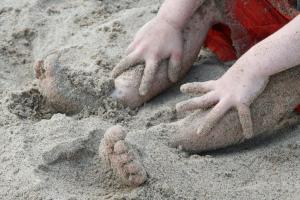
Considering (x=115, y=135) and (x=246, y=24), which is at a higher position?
(x=115, y=135)

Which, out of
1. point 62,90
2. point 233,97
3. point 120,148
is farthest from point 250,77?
point 62,90

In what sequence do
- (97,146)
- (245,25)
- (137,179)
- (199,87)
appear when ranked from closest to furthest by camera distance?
(137,179), (97,146), (199,87), (245,25)

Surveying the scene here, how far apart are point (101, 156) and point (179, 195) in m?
0.21

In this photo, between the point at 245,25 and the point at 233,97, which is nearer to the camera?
the point at 233,97

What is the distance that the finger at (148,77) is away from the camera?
5.29 feet

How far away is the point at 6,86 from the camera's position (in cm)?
171

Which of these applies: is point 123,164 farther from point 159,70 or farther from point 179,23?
point 179,23

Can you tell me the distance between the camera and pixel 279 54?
1424 millimetres

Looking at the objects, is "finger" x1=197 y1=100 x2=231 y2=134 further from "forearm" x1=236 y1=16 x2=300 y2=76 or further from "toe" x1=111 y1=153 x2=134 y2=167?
"toe" x1=111 y1=153 x2=134 y2=167

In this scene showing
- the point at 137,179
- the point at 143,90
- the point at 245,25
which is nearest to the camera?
the point at 137,179

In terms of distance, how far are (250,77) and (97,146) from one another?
419 millimetres

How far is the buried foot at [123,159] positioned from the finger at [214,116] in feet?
0.80

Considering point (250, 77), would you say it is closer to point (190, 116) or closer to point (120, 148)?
point (190, 116)

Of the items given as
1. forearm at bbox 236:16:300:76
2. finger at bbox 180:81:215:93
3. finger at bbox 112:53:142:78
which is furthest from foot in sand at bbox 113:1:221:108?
forearm at bbox 236:16:300:76
